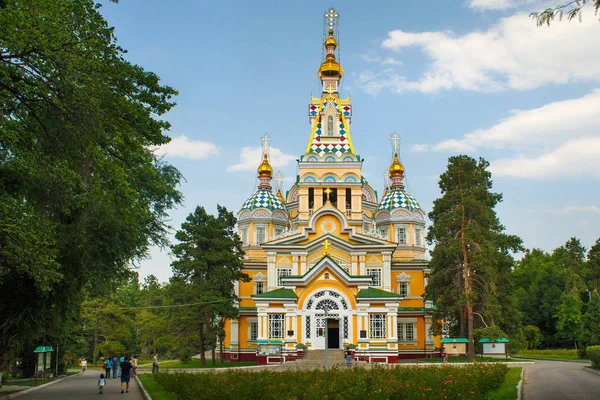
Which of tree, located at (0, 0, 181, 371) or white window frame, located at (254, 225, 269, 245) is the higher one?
white window frame, located at (254, 225, 269, 245)

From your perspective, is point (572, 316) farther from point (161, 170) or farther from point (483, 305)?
point (161, 170)

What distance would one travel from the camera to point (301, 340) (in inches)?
1422

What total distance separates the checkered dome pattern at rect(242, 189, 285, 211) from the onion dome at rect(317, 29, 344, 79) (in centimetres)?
1124

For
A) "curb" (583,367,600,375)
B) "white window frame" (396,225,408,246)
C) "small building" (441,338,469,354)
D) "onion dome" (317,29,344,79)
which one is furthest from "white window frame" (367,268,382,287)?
"onion dome" (317,29,344,79)

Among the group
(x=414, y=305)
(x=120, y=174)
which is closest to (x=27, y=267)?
(x=120, y=174)

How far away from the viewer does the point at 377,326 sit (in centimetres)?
3609

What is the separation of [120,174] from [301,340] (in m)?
23.0

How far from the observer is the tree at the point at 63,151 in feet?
44.1

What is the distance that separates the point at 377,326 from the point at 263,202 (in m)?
17.0

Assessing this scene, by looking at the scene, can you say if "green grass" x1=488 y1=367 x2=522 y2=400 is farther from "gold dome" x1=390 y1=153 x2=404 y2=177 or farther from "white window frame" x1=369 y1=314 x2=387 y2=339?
"gold dome" x1=390 y1=153 x2=404 y2=177

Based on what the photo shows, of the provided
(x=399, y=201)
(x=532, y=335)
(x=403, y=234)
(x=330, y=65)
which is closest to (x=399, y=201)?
(x=399, y=201)

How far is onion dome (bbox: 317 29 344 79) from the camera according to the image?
52.3 meters

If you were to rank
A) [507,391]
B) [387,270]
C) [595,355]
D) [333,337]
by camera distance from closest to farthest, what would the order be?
[507,391]
[595,355]
[333,337]
[387,270]

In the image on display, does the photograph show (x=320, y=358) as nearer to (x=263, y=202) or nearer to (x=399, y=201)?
(x=263, y=202)
